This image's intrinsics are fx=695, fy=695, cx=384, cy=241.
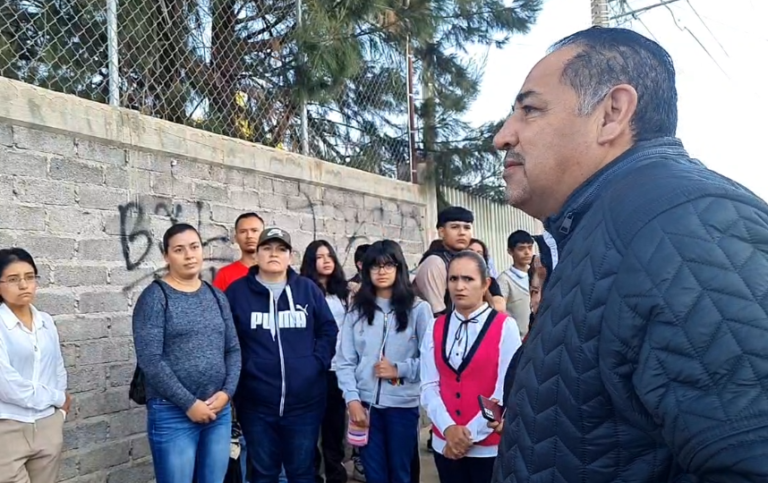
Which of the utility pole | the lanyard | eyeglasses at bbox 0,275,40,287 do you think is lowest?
the lanyard

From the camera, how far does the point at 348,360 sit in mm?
4586

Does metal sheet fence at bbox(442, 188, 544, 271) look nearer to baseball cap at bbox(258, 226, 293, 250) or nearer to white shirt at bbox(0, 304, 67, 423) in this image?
baseball cap at bbox(258, 226, 293, 250)

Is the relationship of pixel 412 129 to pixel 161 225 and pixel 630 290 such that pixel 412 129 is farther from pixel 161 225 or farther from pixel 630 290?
pixel 630 290

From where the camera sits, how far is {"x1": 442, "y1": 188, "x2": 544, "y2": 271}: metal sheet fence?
29.5ft

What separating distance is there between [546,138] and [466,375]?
8.36ft

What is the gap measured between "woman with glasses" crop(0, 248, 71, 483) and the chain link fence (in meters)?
1.40

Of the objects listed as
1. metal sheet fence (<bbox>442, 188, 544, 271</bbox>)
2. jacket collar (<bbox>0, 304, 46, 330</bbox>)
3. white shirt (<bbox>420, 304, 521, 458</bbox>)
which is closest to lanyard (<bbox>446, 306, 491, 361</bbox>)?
white shirt (<bbox>420, 304, 521, 458</bbox>)

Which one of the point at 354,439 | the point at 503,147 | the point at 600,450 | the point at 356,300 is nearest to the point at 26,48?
the point at 356,300

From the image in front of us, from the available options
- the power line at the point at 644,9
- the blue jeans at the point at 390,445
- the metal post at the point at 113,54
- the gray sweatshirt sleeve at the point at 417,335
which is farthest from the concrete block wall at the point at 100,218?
the power line at the point at 644,9

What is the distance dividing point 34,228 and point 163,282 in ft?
2.58

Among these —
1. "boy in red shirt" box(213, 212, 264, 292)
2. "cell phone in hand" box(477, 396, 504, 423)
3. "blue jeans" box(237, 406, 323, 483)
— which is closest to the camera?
"cell phone in hand" box(477, 396, 504, 423)

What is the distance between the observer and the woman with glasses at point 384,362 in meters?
4.40

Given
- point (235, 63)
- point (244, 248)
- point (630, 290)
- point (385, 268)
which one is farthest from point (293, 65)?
point (630, 290)

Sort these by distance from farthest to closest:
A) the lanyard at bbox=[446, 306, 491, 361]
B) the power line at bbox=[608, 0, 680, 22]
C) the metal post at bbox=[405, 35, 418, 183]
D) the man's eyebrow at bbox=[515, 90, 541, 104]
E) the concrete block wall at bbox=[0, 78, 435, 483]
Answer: the power line at bbox=[608, 0, 680, 22] → the metal post at bbox=[405, 35, 418, 183] → the concrete block wall at bbox=[0, 78, 435, 483] → the lanyard at bbox=[446, 306, 491, 361] → the man's eyebrow at bbox=[515, 90, 541, 104]
